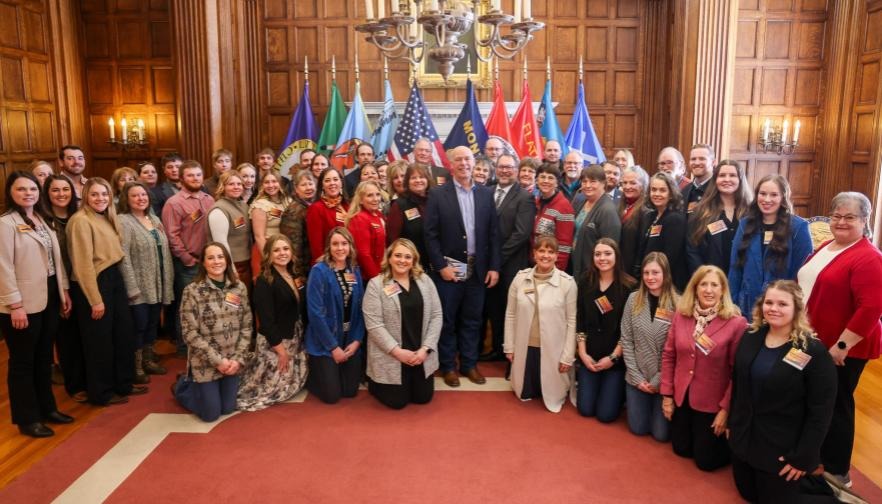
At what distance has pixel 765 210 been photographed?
141 inches

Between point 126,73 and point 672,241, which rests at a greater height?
point 126,73

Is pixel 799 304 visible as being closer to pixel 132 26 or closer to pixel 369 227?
pixel 369 227

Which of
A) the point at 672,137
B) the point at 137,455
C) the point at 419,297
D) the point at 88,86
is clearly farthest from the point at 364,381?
the point at 88,86

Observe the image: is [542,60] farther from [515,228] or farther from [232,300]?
[232,300]

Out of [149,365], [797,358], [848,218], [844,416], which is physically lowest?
[149,365]

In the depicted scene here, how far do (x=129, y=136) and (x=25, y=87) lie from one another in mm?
1397

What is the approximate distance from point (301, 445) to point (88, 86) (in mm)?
6588

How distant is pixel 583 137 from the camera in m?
7.66

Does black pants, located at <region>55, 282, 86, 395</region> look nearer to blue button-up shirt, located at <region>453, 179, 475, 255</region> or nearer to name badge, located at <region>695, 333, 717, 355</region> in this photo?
blue button-up shirt, located at <region>453, 179, 475, 255</region>

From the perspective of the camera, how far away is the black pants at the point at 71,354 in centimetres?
414

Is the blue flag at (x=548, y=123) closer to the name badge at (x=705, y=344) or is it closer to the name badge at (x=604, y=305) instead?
the name badge at (x=604, y=305)

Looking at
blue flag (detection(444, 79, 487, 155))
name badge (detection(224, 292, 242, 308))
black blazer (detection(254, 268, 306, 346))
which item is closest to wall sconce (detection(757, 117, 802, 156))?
blue flag (detection(444, 79, 487, 155))

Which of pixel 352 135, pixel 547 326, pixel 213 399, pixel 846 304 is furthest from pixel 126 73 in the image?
pixel 846 304

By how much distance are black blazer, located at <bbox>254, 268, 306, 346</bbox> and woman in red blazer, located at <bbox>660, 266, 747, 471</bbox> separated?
2.39 metres
